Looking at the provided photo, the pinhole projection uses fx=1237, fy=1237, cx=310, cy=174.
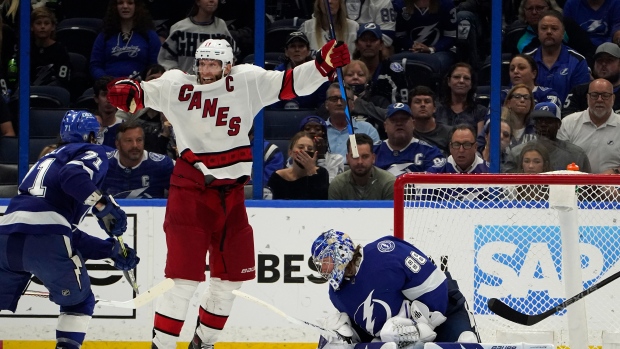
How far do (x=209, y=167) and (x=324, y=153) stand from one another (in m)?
0.92

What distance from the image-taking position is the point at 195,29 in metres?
6.25

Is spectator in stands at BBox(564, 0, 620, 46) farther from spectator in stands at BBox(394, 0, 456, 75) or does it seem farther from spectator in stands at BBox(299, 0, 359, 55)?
spectator in stands at BBox(299, 0, 359, 55)

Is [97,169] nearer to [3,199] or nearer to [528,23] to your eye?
[3,199]

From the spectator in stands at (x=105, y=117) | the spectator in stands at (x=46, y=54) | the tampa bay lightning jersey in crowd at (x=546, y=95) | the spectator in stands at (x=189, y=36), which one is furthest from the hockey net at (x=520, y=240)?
the spectator in stands at (x=46, y=54)

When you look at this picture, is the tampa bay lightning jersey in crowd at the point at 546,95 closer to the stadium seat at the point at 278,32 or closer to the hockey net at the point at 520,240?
the hockey net at the point at 520,240

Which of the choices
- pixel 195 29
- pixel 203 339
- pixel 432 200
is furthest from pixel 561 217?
pixel 195 29

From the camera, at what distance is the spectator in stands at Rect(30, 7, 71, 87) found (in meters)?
6.13

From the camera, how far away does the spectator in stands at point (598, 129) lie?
19.3ft

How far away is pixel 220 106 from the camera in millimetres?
5301

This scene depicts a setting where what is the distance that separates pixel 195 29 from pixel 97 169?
54.5 inches

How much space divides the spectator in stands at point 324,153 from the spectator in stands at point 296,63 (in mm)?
132

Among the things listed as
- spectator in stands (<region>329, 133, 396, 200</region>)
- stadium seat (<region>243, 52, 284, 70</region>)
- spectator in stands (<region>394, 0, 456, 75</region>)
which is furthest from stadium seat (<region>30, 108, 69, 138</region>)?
spectator in stands (<region>394, 0, 456, 75</region>)

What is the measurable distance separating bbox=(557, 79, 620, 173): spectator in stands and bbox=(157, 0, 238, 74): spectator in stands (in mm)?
1816

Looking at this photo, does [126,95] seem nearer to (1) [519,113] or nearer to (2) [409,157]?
(2) [409,157]
